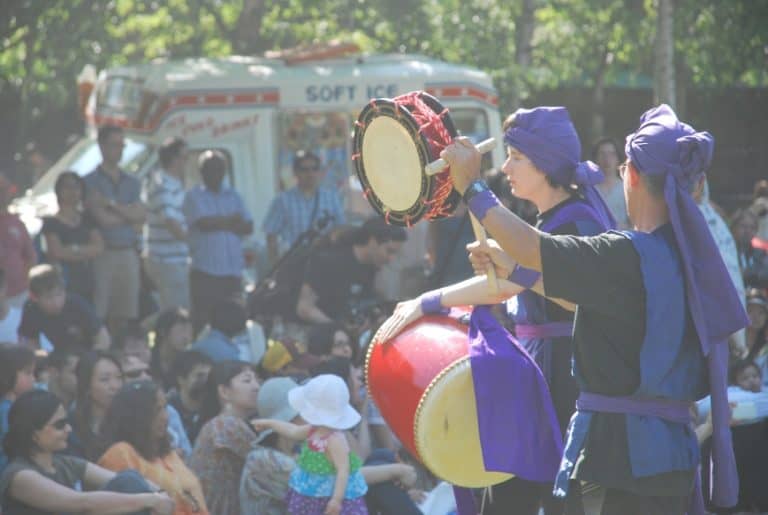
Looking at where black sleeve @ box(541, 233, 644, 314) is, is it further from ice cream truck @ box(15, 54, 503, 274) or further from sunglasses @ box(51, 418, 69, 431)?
ice cream truck @ box(15, 54, 503, 274)

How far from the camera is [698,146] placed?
4.14m

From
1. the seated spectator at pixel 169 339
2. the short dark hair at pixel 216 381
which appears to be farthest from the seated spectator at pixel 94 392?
the seated spectator at pixel 169 339

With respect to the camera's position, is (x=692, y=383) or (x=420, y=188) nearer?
(x=692, y=383)

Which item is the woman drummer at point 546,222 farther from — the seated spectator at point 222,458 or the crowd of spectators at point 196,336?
the seated spectator at point 222,458

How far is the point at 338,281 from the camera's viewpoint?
32.3 ft

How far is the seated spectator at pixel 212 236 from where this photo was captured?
10.7m

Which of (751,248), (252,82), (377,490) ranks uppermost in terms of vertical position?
(252,82)

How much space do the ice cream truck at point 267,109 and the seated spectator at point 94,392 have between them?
16.6 ft

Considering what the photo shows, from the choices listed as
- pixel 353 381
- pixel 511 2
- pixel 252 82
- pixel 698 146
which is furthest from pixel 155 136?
pixel 698 146

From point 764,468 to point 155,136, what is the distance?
605 cm

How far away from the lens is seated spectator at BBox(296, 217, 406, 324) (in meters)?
9.83

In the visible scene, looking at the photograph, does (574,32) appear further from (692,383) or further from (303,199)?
(692,383)

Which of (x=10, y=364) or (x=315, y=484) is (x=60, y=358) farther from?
(x=315, y=484)

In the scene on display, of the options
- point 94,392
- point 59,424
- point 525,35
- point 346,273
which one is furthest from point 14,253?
point 525,35
